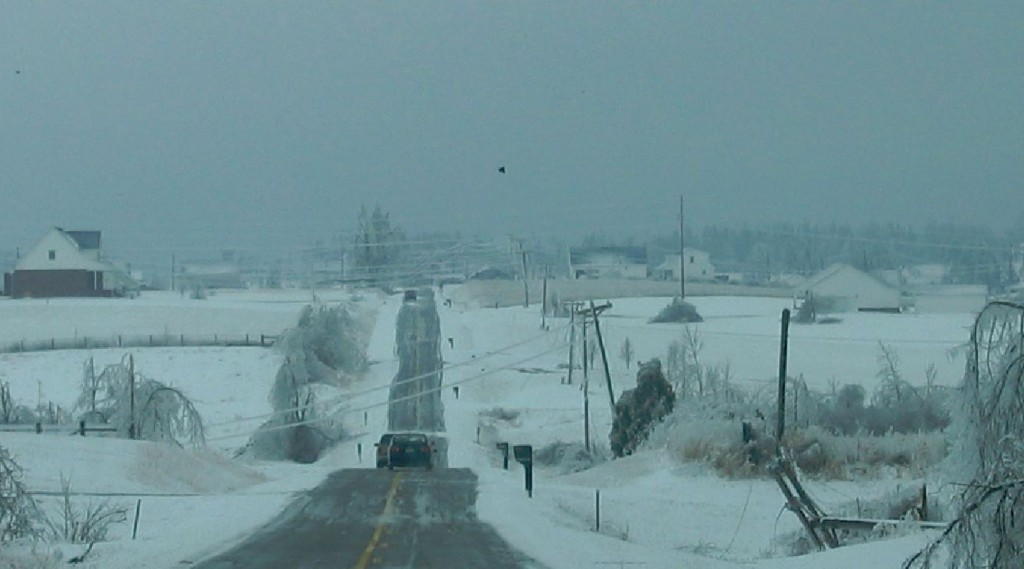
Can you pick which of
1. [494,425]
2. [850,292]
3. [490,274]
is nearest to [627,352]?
[494,425]

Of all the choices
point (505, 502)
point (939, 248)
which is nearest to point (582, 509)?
point (505, 502)

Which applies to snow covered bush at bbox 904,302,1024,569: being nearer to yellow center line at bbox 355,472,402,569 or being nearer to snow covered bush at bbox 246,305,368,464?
yellow center line at bbox 355,472,402,569

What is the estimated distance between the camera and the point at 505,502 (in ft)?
85.1

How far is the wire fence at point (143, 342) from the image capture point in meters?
63.0

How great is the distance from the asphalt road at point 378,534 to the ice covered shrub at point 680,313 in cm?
3318

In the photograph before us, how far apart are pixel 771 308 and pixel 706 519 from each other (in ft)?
101

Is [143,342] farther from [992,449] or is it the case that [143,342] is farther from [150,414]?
[992,449]

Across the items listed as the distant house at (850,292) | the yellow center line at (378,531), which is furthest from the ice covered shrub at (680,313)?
the yellow center line at (378,531)

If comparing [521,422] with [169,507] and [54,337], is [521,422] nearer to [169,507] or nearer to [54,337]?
[54,337]

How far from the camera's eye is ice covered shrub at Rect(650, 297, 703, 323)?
62188 mm

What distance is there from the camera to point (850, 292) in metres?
54.9

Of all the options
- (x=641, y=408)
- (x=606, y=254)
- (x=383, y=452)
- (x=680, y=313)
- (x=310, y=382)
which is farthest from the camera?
(x=606, y=254)

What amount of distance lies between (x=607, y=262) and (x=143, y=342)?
42.6 m

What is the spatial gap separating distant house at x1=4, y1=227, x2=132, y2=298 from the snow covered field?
2845 millimetres
